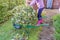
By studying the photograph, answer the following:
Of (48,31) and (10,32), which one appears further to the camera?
(48,31)

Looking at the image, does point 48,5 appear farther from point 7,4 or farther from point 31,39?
point 31,39

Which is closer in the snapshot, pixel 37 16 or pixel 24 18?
pixel 24 18

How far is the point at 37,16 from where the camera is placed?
15.8 ft

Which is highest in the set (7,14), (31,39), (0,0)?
(0,0)

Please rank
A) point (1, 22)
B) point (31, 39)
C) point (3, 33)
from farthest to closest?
point (1, 22)
point (3, 33)
point (31, 39)

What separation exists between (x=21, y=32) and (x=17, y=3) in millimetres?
1962

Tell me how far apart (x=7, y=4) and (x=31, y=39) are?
187 cm

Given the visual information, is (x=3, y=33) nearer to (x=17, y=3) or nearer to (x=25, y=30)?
(x=25, y=30)

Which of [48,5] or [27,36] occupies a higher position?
[48,5]

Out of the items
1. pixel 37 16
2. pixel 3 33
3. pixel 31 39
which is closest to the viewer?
pixel 31 39

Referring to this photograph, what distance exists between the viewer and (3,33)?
4473 mm

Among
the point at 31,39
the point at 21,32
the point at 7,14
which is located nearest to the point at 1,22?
the point at 7,14

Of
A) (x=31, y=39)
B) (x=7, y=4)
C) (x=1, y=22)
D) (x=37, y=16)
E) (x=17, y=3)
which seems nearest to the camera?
(x=31, y=39)

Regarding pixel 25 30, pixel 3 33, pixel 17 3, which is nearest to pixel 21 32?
pixel 25 30
